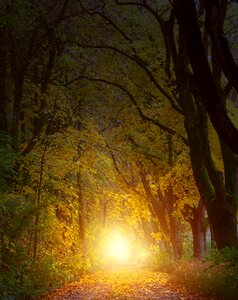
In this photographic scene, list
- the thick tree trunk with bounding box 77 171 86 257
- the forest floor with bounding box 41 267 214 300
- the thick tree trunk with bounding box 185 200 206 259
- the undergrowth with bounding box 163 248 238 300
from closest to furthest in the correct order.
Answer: the undergrowth with bounding box 163 248 238 300
the forest floor with bounding box 41 267 214 300
the thick tree trunk with bounding box 185 200 206 259
the thick tree trunk with bounding box 77 171 86 257

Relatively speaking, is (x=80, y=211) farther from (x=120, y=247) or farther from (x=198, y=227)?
(x=120, y=247)

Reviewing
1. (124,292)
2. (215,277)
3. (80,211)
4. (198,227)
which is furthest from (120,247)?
(215,277)

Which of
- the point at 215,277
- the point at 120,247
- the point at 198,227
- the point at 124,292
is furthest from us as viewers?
the point at 120,247

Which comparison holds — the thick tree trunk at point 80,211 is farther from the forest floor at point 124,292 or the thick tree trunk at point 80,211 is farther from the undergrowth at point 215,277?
the undergrowth at point 215,277

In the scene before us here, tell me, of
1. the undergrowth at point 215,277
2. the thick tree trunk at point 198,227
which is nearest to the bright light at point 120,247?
the thick tree trunk at point 198,227

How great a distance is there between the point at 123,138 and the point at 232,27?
701 cm

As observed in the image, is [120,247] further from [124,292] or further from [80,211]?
[124,292]

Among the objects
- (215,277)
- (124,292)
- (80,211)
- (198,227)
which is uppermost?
(80,211)

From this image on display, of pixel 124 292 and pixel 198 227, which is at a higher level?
pixel 198 227

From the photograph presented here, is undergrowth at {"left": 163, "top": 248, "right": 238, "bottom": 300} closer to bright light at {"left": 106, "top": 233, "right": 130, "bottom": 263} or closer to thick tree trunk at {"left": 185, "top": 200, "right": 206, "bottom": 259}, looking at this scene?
thick tree trunk at {"left": 185, "top": 200, "right": 206, "bottom": 259}

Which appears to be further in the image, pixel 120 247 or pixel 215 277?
pixel 120 247

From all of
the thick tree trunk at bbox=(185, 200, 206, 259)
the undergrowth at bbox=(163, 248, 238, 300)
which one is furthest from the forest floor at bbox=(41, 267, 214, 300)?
the thick tree trunk at bbox=(185, 200, 206, 259)

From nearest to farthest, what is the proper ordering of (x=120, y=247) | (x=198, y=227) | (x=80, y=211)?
(x=198, y=227) → (x=80, y=211) → (x=120, y=247)

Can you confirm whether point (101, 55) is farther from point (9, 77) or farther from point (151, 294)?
point (151, 294)
